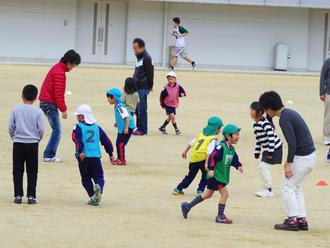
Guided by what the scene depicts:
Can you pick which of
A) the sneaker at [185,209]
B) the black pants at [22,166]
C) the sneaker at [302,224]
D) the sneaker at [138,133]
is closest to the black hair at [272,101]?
the sneaker at [302,224]

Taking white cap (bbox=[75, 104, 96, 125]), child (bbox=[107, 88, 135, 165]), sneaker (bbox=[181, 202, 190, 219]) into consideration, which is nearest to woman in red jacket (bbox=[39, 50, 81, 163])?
child (bbox=[107, 88, 135, 165])

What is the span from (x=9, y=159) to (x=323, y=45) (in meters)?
26.7

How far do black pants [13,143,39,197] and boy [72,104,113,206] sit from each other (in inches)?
21.7

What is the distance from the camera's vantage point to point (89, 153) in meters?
12.3

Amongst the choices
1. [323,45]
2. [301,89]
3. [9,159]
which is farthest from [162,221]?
[323,45]

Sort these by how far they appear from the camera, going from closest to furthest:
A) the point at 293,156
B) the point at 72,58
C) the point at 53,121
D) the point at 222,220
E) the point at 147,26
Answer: the point at 293,156, the point at 222,220, the point at 72,58, the point at 53,121, the point at 147,26

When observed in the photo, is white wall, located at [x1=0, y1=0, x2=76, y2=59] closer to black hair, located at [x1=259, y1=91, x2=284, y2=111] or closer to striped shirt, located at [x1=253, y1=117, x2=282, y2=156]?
striped shirt, located at [x1=253, y1=117, x2=282, y2=156]

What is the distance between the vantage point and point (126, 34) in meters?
39.0

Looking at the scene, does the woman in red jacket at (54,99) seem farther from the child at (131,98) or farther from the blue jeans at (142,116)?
the blue jeans at (142,116)

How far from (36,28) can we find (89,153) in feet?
87.7

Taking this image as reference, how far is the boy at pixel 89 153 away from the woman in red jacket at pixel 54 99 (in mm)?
3088

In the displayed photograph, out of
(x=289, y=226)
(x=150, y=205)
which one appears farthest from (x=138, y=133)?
(x=289, y=226)

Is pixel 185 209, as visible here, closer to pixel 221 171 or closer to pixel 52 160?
pixel 221 171

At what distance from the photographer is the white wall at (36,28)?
3809 centimetres
